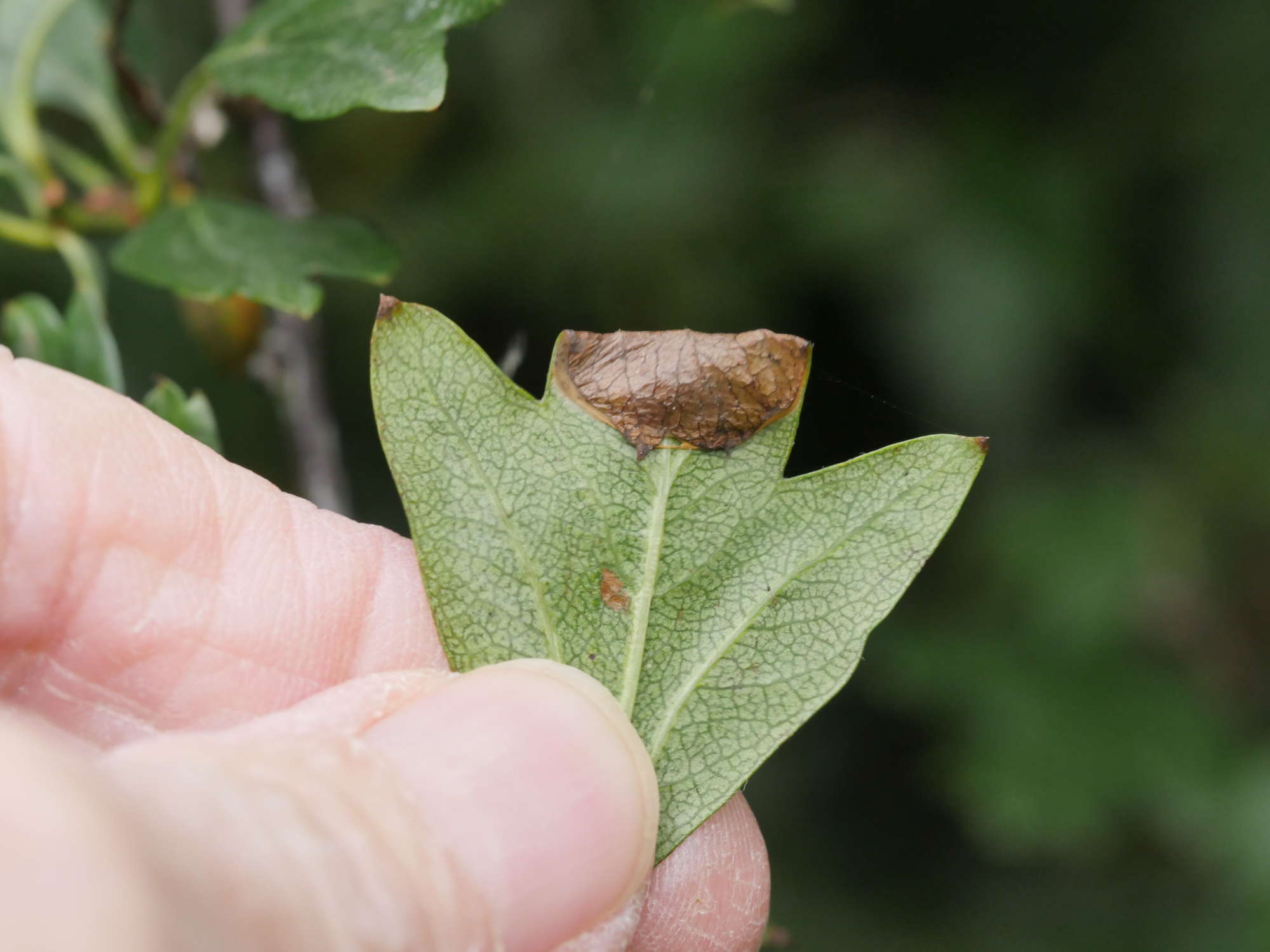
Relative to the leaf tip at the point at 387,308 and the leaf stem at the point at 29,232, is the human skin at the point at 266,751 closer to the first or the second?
the leaf tip at the point at 387,308

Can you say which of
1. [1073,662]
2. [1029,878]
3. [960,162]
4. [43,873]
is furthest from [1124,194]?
[43,873]

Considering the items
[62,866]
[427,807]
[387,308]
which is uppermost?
[387,308]

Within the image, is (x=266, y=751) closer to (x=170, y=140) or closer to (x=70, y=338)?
(x=70, y=338)

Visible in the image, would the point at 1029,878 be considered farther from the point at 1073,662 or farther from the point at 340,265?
the point at 340,265

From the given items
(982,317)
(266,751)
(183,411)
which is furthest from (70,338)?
(982,317)

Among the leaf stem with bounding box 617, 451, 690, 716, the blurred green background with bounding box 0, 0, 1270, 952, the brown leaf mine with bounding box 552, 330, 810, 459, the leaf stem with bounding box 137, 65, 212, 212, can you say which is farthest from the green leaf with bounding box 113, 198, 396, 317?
the blurred green background with bounding box 0, 0, 1270, 952
